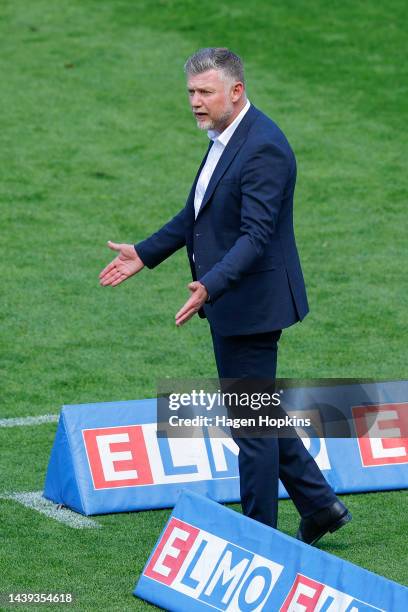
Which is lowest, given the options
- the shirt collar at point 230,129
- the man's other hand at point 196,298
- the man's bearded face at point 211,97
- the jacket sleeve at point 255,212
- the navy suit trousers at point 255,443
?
the navy suit trousers at point 255,443

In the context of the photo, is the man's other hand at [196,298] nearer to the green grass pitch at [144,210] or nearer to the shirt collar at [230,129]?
the shirt collar at [230,129]

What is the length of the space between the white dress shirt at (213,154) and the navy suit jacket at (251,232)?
0.9 inches

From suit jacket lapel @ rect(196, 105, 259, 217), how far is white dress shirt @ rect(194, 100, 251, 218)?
2 cm

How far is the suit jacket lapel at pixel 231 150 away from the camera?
4980mm

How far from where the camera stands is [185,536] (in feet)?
16.0

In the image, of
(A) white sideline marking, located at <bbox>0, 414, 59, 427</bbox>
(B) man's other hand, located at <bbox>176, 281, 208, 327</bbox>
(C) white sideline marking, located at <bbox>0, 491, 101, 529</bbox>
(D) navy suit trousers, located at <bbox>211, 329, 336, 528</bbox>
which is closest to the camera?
(B) man's other hand, located at <bbox>176, 281, 208, 327</bbox>

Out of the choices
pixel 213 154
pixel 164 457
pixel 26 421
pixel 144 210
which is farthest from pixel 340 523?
pixel 144 210

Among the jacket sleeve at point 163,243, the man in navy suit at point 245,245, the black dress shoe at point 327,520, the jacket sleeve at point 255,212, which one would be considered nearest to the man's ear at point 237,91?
the man in navy suit at point 245,245

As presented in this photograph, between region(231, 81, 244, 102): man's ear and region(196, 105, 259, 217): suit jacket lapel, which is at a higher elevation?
region(231, 81, 244, 102): man's ear

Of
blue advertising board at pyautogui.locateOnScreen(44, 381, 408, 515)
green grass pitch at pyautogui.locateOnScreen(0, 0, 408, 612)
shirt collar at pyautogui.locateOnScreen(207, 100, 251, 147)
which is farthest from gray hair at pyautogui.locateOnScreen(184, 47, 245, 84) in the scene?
green grass pitch at pyautogui.locateOnScreen(0, 0, 408, 612)

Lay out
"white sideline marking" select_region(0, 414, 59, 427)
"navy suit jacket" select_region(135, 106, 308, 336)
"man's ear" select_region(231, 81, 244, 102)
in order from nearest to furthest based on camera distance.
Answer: "navy suit jacket" select_region(135, 106, 308, 336) → "man's ear" select_region(231, 81, 244, 102) → "white sideline marking" select_region(0, 414, 59, 427)

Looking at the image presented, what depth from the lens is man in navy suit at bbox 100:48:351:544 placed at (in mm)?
4859

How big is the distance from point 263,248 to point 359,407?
1498mm

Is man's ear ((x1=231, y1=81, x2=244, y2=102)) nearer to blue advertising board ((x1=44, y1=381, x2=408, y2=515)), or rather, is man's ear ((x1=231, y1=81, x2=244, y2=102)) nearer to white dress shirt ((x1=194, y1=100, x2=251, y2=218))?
white dress shirt ((x1=194, y1=100, x2=251, y2=218))
